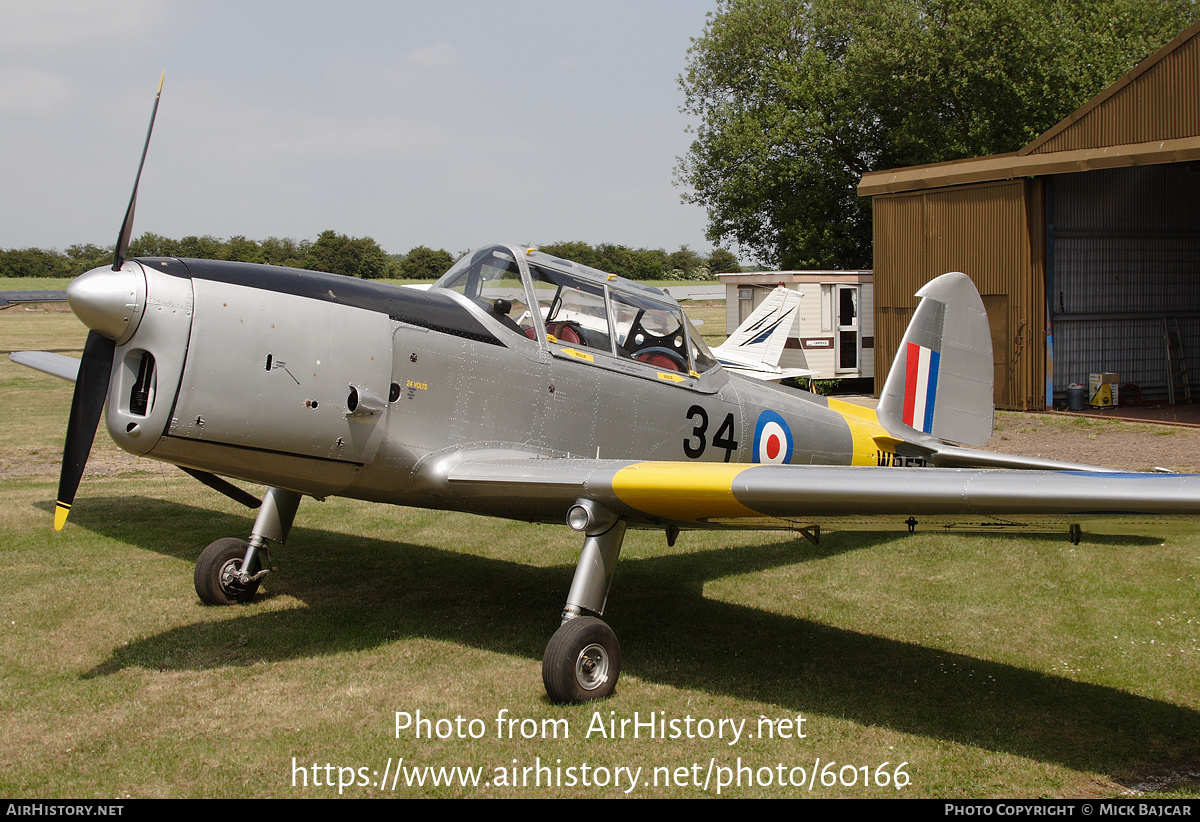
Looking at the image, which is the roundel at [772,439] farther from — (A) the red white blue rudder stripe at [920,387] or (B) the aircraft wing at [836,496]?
(B) the aircraft wing at [836,496]

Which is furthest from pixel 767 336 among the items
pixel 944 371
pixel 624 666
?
pixel 624 666

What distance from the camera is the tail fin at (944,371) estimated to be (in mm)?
7879

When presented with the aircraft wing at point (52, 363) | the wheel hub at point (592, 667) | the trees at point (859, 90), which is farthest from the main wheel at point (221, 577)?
the trees at point (859, 90)

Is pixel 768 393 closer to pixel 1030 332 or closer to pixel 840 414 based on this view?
pixel 840 414

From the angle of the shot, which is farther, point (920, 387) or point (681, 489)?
point (920, 387)

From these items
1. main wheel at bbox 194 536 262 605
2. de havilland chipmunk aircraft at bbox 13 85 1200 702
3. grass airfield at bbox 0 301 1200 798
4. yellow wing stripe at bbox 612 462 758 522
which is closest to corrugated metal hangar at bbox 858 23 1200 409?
grass airfield at bbox 0 301 1200 798

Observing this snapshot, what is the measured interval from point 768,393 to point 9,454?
431 inches

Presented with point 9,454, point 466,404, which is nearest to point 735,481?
point 466,404

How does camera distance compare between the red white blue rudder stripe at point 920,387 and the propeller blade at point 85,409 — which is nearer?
the propeller blade at point 85,409

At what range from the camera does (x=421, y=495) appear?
17.9 feet

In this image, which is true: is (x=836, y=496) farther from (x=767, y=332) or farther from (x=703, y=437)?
(x=767, y=332)

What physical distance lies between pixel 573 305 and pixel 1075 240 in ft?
49.2

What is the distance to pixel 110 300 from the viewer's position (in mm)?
4395

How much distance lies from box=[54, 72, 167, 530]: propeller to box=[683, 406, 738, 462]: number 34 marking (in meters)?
3.54
